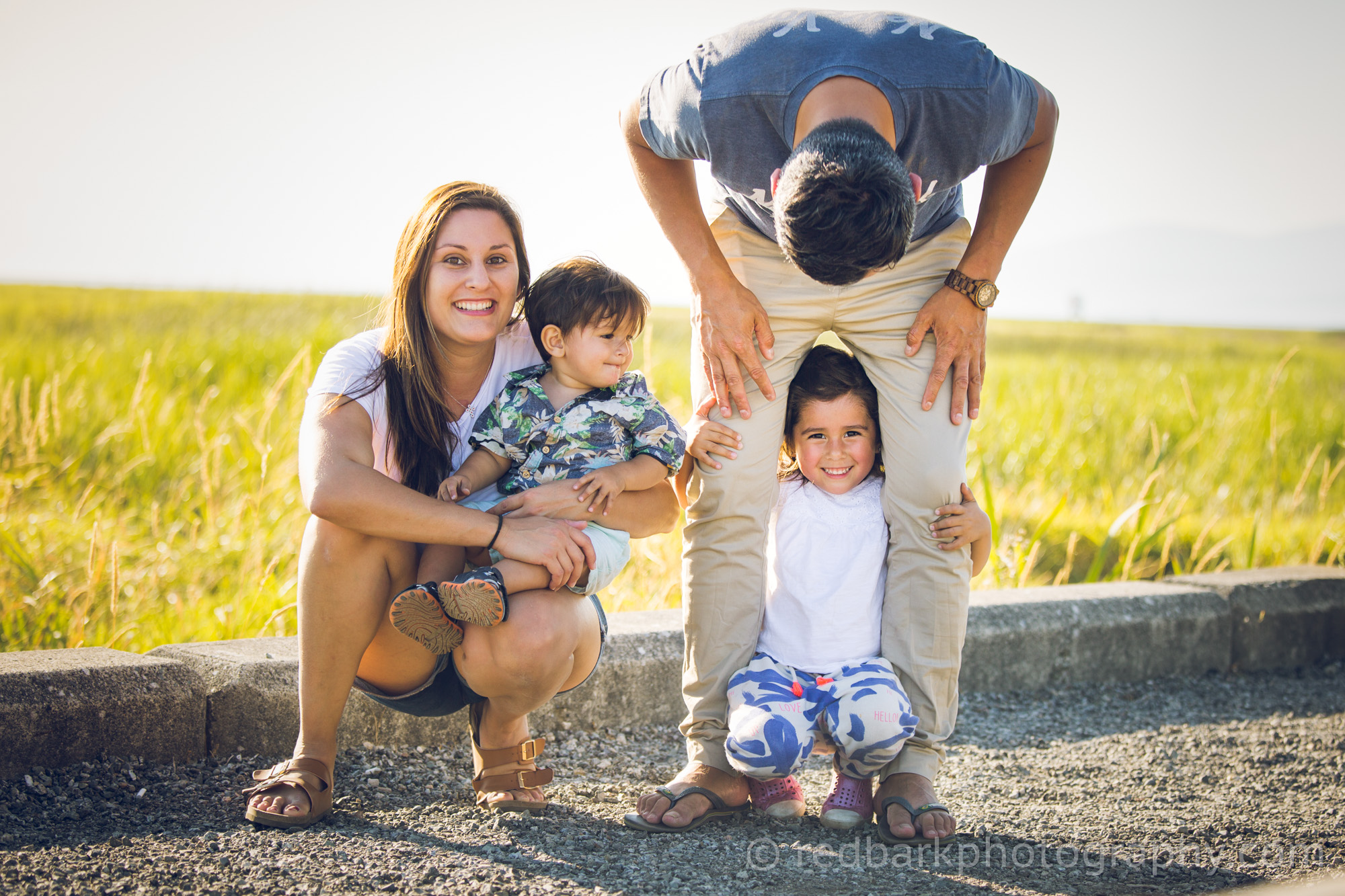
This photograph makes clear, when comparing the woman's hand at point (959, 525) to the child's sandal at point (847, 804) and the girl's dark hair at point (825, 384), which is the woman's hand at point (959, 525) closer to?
the girl's dark hair at point (825, 384)

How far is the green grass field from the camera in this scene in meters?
3.53

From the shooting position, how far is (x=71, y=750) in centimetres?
232

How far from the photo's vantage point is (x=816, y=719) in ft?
7.66

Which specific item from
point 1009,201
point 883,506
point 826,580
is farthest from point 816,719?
point 1009,201

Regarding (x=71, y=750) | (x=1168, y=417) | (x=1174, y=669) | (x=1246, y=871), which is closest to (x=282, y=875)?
(x=71, y=750)

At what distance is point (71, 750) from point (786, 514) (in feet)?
6.02

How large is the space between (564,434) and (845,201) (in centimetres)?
91

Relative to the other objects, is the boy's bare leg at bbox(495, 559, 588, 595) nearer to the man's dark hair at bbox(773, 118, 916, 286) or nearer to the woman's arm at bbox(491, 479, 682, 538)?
the woman's arm at bbox(491, 479, 682, 538)

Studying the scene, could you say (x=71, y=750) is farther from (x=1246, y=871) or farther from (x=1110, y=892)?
(x=1246, y=871)

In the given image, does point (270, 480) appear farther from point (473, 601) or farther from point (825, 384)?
point (825, 384)

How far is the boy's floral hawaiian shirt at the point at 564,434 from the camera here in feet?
8.07

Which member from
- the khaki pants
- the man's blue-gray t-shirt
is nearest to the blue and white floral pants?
the khaki pants

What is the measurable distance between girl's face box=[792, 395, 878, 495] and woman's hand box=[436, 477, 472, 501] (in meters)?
0.89

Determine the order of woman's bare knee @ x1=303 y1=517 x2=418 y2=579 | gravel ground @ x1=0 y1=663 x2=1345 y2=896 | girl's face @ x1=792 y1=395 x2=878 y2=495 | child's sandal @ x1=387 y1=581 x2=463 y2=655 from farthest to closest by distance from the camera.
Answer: girl's face @ x1=792 y1=395 x2=878 y2=495 → woman's bare knee @ x1=303 y1=517 x2=418 y2=579 → child's sandal @ x1=387 y1=581 x2=463 y2=655 → gravel ground @ x1=0 y1=663 x2=1345 y2=896
